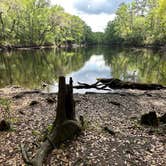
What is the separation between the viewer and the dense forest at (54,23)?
7711cm

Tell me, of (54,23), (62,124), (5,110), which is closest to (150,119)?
(62,124)

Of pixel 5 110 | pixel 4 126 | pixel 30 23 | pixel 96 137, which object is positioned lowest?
pixel 96 137

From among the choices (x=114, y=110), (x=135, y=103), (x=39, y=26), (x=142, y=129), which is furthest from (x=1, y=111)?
(x=39, y=26)

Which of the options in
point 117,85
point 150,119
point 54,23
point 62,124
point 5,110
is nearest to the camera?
point 62,124

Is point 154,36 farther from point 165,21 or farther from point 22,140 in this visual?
point 22,140

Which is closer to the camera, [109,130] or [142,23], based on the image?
[109,130]

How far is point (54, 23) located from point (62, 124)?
97.5m

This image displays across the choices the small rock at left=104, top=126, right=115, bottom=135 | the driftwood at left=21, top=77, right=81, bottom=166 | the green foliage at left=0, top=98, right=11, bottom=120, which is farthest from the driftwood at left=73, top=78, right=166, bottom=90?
the driftwood at left=21, top=77, right=81, bottom=166

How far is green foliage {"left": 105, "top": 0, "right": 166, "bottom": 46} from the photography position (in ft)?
259

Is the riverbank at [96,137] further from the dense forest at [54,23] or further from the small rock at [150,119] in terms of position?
the dense forest at [54,23]

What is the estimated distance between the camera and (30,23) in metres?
87.2

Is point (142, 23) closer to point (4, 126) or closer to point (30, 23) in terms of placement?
point (30, 23)

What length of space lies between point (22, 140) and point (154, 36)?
7772cm

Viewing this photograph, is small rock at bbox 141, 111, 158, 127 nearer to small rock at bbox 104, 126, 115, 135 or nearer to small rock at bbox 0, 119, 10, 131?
small rock at bbox 104, 126, 115, 135
